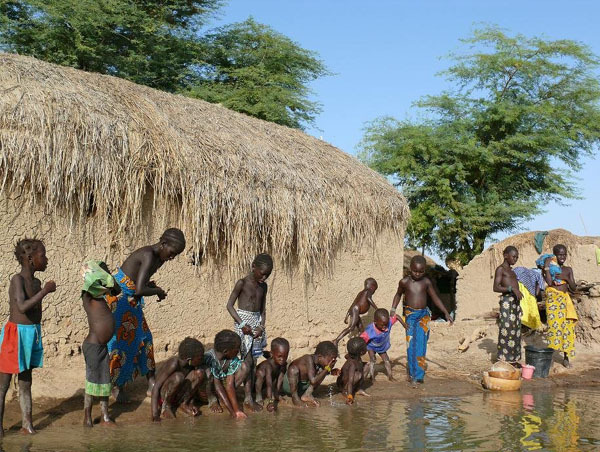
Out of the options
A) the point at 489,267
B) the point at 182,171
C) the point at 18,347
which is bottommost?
the point at 18,347

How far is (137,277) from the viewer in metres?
5.64

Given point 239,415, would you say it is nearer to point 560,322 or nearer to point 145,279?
point 145,279

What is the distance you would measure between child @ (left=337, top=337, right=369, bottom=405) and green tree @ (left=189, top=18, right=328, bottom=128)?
38.9 feet

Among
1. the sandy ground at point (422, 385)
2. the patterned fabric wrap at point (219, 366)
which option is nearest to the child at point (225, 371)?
the patterned fabric wrap at point (219, 366)

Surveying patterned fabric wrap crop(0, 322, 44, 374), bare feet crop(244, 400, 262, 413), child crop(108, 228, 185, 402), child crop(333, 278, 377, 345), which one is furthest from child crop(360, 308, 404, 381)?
patterned fabric wrap crop(0, 322, 44, 374)

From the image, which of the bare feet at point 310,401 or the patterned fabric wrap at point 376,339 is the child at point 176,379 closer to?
the bare feet at point 310,401

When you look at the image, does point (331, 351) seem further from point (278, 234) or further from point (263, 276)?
point (278, 234)

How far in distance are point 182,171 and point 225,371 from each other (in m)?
2.43

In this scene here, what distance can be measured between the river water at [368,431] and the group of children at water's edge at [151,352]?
226 mm

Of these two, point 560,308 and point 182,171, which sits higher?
point 182,171

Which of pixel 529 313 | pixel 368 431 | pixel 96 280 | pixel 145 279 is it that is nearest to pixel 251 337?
pixel 145 279

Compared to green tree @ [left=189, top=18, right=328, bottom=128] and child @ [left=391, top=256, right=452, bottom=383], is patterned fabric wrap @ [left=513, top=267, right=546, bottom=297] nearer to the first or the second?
child @ [left=391, top=256, right=452, bottom=383]

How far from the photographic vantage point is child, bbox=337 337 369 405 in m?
6.69

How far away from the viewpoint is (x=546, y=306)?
30.3ft
